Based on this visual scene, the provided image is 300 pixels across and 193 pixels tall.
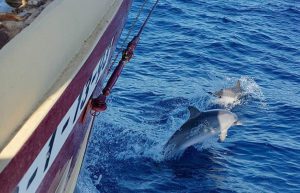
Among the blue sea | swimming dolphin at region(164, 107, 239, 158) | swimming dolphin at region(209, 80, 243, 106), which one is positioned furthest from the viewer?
swimming dolphin at region(209, 80, 243, 106)

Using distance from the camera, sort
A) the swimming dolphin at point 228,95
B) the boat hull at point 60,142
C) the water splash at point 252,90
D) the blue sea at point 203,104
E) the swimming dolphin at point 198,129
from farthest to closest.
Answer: the water splash at point 252,90
the swimming dolphin at point 228,95
the swimming dolphin at point 198,129
the blue sea at point 203,104
the boat hull at point 60,142

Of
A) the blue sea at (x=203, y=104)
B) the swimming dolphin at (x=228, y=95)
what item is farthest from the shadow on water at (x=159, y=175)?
the swimming dolphin at (x=228, y=95)

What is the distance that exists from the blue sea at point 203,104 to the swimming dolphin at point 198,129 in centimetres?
25

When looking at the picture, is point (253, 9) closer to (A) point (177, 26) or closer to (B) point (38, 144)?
(A) point (177, 26)

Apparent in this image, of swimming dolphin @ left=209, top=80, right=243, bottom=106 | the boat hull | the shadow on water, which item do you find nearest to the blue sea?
the shadow on water

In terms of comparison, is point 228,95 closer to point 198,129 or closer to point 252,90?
point 252,90

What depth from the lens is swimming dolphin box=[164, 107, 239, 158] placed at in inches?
428

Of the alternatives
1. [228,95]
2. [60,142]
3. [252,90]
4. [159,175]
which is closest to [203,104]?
[228,95]

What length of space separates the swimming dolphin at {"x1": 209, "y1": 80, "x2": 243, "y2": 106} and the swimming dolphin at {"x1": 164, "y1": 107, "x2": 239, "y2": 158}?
191 centimetres

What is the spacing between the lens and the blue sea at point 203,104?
32.9 feet

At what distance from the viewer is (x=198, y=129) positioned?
11.0 metres

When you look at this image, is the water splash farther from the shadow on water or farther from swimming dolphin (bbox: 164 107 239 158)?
the shadow on water

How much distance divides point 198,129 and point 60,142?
7.38 m

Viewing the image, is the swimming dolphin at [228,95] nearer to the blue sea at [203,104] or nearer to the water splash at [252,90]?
the blue sea at [203,104]
